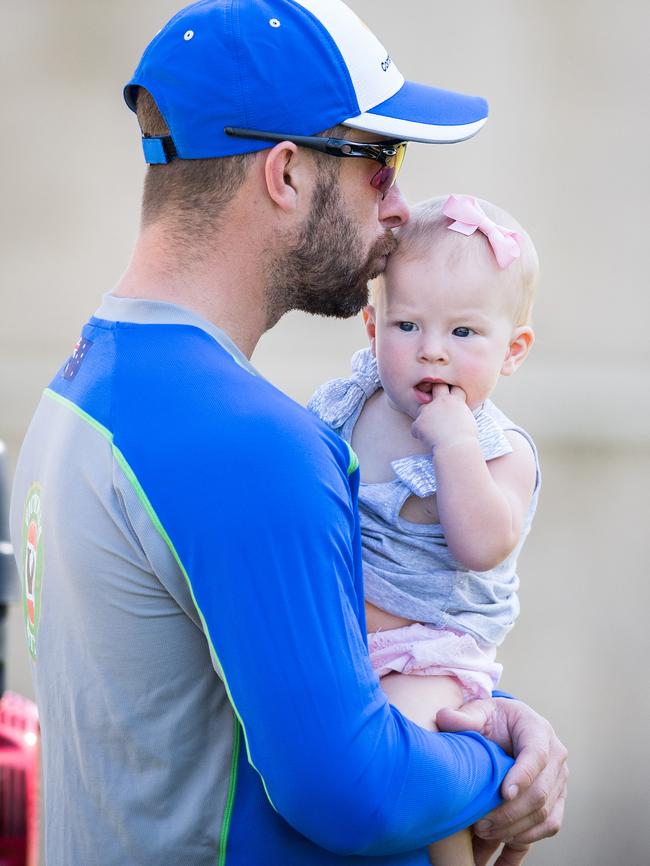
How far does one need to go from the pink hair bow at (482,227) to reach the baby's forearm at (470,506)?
0.35 meters

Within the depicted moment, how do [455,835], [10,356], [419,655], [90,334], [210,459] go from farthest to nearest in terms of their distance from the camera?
[10,356], [419,655], [455,835], [90,334], [210,459]

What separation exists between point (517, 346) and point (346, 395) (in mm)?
346

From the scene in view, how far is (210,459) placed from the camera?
50.1 inches

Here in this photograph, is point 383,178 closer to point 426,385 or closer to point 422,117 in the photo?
point 422,117

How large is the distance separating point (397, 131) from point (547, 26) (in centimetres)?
399

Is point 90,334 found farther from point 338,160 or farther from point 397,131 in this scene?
point 397,131

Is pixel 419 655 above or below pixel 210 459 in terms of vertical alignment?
below

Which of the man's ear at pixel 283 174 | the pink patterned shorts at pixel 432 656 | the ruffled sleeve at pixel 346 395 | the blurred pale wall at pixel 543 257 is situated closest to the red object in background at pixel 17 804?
the pink patterned shorts at pixel 432 656

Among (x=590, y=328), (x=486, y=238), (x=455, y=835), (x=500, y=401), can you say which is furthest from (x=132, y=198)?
(x=455, y=835)

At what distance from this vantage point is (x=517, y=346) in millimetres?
2010

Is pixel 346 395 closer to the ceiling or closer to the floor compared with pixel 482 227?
closer to the floor

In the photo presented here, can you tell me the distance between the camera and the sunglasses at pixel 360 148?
1.58m

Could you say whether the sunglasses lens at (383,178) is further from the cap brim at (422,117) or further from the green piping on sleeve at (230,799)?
the green piping on sleeve at (230,799)

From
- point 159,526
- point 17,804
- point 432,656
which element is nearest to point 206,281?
point 159,526
